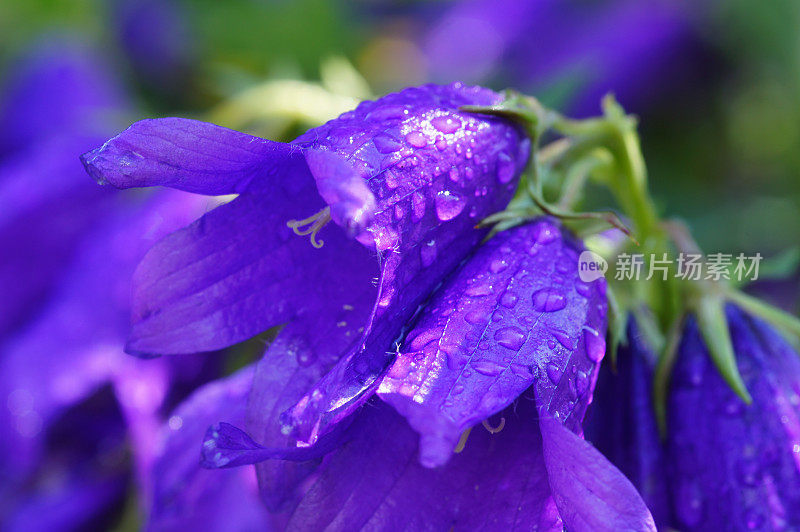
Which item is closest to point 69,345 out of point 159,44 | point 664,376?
point 664,376

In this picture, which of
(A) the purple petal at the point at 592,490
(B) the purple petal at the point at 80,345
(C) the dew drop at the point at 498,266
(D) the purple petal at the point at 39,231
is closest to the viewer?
(A) the purple petal at the point at 592,490

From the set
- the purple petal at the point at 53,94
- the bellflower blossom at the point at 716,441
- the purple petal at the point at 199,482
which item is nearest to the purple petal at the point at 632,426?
the bellflower blossom at the point at 716,441

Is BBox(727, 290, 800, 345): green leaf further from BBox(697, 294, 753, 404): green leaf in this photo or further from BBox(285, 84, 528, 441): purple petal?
BBox(285, 84, 528, 441): purple petal

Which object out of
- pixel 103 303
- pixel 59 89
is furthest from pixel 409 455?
pixel 59 89

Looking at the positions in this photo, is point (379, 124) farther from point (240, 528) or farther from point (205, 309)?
point (240, 528)

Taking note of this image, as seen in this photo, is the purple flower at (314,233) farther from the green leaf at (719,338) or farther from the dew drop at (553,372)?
the green leaf at (719,338)
